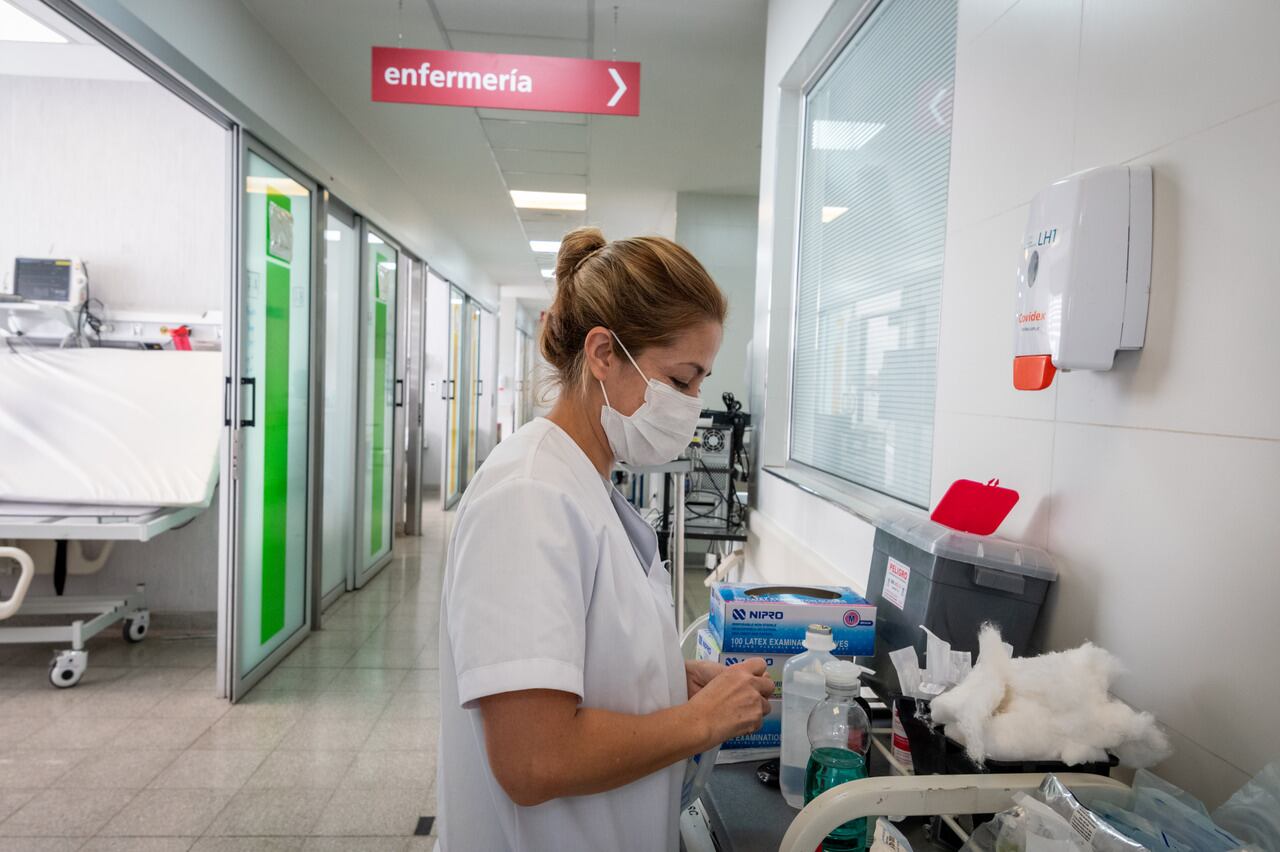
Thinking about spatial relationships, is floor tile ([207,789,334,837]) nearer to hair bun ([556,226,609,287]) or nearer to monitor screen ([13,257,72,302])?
hair bun ([556,226,609,287])

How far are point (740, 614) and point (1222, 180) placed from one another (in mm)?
955

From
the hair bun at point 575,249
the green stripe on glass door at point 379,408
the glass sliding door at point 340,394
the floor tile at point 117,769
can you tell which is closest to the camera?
the hair bun at point 575,249

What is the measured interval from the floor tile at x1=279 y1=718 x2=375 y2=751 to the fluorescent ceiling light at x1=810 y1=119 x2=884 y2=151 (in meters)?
2.92

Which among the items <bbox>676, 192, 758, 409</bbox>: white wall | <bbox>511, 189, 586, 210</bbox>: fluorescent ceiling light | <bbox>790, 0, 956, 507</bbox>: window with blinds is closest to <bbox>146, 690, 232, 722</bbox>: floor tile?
<bbox>790, 0, 956, 507</bbox>: window with blinds

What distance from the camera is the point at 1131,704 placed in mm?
1062

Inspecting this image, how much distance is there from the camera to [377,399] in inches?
212

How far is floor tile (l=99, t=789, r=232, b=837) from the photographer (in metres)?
2.36

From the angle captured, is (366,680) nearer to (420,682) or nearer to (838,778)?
(420,682)

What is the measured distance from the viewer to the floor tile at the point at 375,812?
7.94 ft

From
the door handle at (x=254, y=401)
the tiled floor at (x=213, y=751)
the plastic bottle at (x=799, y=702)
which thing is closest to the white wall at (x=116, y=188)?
the door handle at (x=254, y=401)

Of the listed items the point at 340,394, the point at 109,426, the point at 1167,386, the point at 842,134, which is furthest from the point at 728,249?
the point at 1167,386

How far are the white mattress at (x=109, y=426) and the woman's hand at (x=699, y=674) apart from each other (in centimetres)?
304

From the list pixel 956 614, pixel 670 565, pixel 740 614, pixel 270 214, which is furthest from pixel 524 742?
pixel 270 214

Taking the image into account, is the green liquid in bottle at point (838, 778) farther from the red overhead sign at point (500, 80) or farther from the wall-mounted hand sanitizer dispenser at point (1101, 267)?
the red overhead sign at point (500, 80)
